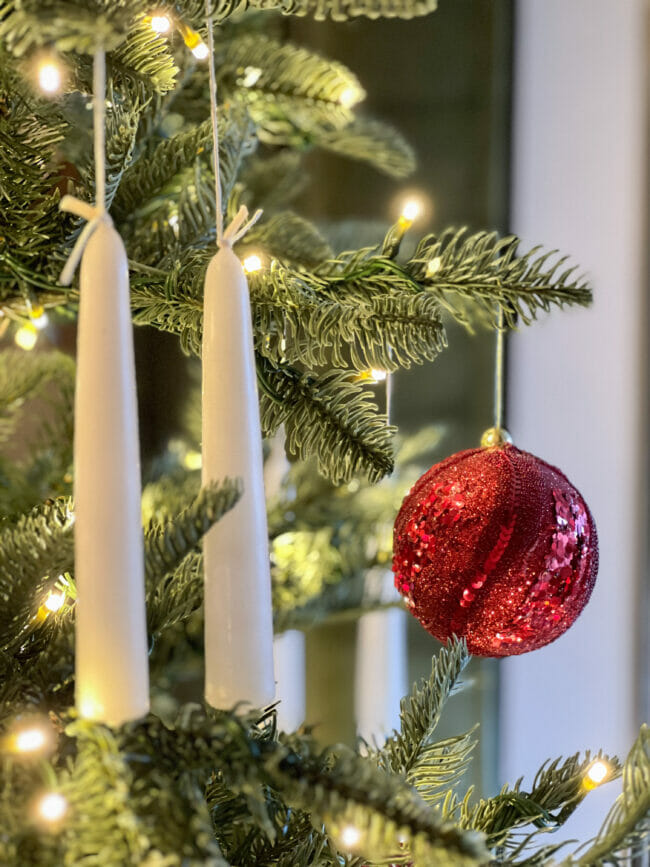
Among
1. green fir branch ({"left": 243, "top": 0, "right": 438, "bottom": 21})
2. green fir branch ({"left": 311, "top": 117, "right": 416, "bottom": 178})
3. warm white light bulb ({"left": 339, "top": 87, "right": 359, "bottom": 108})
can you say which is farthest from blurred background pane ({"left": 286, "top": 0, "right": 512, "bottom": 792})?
green fir branch ({"left": 243, "top": 0, "right": 438, "bottom": 21})

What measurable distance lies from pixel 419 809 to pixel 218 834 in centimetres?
16

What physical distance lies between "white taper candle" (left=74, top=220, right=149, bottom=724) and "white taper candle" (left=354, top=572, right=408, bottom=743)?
0.59 metres

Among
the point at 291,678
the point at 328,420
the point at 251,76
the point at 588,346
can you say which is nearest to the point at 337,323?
the point at 328,420

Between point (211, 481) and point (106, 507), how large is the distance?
0.16ft

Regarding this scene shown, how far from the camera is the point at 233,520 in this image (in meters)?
0.34

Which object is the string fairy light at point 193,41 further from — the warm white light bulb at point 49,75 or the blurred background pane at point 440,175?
the blurred background pane at point 440,175

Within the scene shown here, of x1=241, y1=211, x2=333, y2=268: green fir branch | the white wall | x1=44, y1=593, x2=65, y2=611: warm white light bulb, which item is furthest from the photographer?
the white wall

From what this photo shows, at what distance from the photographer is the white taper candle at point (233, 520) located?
0.34 m

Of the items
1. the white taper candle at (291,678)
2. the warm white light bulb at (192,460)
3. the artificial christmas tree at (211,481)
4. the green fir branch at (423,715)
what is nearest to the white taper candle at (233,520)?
the artificial christmas tree at (211,481)

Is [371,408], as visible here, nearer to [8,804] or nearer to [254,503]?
[254,503]

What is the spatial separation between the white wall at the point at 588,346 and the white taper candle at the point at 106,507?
22.2 inches

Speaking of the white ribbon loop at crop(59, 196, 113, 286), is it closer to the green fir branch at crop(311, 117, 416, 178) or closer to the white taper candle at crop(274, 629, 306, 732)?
the green fir branch at crop(311, 117, 416, 178)

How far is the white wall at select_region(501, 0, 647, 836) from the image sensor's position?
76cm

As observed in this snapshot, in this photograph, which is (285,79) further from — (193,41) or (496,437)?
(496,437)
